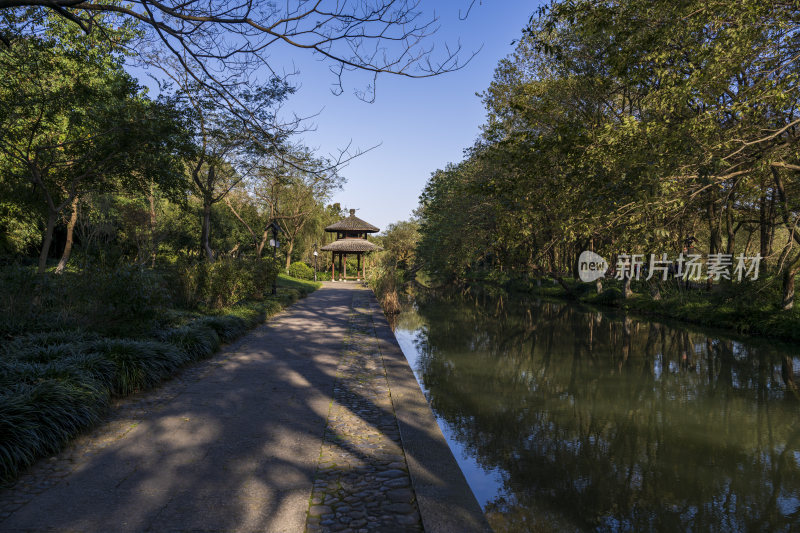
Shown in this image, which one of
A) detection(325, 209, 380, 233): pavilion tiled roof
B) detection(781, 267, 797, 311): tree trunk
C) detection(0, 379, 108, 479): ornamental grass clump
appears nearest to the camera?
detection(0, 379, 108, 479): ornamental grass clump

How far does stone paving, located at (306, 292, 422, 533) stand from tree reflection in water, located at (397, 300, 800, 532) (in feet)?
3.68

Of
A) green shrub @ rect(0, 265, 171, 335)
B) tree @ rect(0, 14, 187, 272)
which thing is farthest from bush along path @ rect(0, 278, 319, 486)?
tree @ rect(0, 14, 187, 272)

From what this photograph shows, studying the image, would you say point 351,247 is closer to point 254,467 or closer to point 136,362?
point 136,362

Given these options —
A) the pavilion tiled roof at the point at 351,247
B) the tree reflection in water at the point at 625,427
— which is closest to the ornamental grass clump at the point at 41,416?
the tree reflection in water at the point at 625,427

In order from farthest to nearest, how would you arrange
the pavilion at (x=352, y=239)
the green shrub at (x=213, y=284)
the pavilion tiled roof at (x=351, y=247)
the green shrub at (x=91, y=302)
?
the pavilion at (x=352, y=239)
the pavilion tiled roof at (x=351, y=247)
the green shrub at (x=213, y=284)
the green shrub at (x=91, y=302)

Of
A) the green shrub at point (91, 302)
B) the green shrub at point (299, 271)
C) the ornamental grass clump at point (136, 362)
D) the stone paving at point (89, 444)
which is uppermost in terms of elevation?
the green shrub at point (299, 271)

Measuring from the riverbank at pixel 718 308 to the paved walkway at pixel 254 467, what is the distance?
42.7ft

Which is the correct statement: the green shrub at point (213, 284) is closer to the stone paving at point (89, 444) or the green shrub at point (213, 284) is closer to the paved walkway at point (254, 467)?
the stone paving at point (89, 444)

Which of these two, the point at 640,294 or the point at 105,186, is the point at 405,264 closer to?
the point at 640,294

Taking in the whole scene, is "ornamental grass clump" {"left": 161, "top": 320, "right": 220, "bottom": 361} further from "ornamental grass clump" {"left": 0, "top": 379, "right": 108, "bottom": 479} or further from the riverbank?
the riverbank

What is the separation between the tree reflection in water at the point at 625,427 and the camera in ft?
13.6

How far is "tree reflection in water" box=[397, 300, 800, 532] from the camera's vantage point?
414cm

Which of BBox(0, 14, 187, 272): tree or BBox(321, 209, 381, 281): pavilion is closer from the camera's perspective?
BBox(0, 14, 187, 272): tree

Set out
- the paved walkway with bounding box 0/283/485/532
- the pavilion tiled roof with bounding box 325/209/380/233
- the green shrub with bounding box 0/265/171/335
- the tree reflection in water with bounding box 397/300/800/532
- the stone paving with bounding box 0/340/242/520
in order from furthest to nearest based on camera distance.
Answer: the pavilion tiled roof with bounding box 325/209/380/233, the green shrub with bounding box 0/265/171/335, the tree reflection in water with bounding box 397/300/800/532, the stone paving with bounding box 0/340/242/520, the paved walkway with bounding box 0/283/485/532
